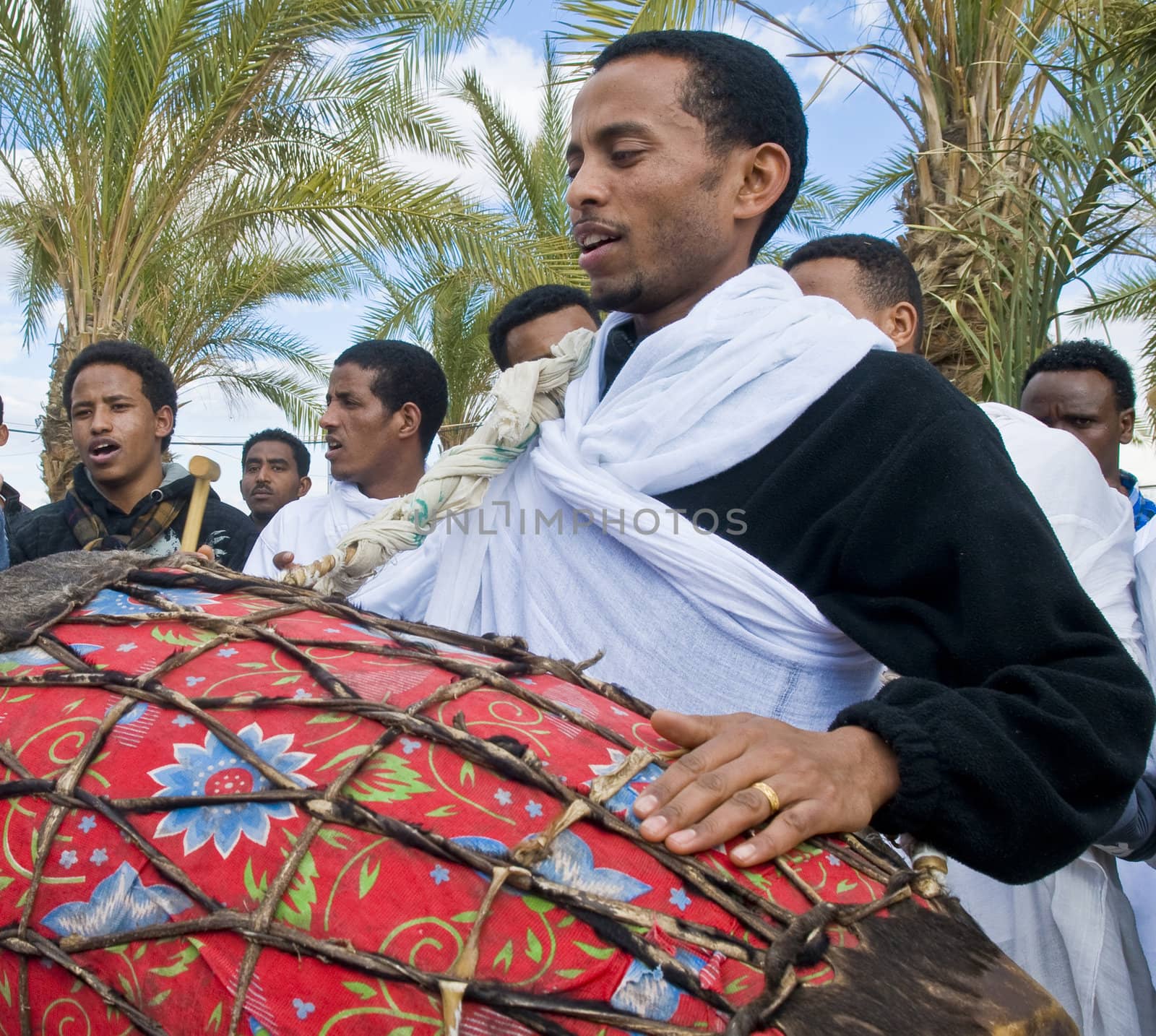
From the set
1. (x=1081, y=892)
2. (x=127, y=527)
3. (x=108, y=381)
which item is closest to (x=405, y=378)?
(x=108, y=381)

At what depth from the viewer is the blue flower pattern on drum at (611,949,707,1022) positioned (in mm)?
889

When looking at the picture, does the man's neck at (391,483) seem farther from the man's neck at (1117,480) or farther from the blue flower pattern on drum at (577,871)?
the blue flower pattern on drum at (577,871)

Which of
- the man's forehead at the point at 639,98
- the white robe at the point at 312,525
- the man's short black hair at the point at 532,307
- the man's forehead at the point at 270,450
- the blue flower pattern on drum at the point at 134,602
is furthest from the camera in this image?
the man's forehead at the point at 270,450

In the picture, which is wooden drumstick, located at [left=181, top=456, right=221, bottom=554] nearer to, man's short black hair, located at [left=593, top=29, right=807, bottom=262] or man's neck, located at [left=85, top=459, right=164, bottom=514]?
man's short black hair, located at [left=593, top=29, right=807, bottom=262]

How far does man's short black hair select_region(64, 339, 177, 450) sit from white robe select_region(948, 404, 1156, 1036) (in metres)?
3.21

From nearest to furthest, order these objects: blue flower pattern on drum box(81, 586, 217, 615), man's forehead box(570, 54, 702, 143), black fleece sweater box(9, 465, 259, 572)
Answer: blue flower pattern on drum box(81, 586, 217, 615), man's forehead box(570, 54, 702, 143), black fleece sweater box(9, 465, 259, 572)

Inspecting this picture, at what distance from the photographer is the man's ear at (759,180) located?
1.71m

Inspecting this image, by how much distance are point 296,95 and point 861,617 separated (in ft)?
27.1

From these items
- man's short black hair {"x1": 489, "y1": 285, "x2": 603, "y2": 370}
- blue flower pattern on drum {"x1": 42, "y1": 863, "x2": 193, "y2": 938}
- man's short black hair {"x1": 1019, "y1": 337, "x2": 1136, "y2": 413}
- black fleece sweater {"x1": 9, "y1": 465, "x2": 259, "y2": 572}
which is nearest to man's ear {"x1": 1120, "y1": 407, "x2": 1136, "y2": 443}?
man's short black hair {"x1": 1019, "y1": 337, "x2": 1136, "y2": 413}

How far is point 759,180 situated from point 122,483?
308 cm

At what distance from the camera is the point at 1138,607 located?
7.97 ft

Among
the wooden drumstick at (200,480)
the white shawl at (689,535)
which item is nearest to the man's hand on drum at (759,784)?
the white shawl at (689,535)

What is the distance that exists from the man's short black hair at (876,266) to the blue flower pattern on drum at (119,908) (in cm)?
267

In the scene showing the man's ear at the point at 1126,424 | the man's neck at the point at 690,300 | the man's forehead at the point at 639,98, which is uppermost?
the man's forehead at the point at 639,98
